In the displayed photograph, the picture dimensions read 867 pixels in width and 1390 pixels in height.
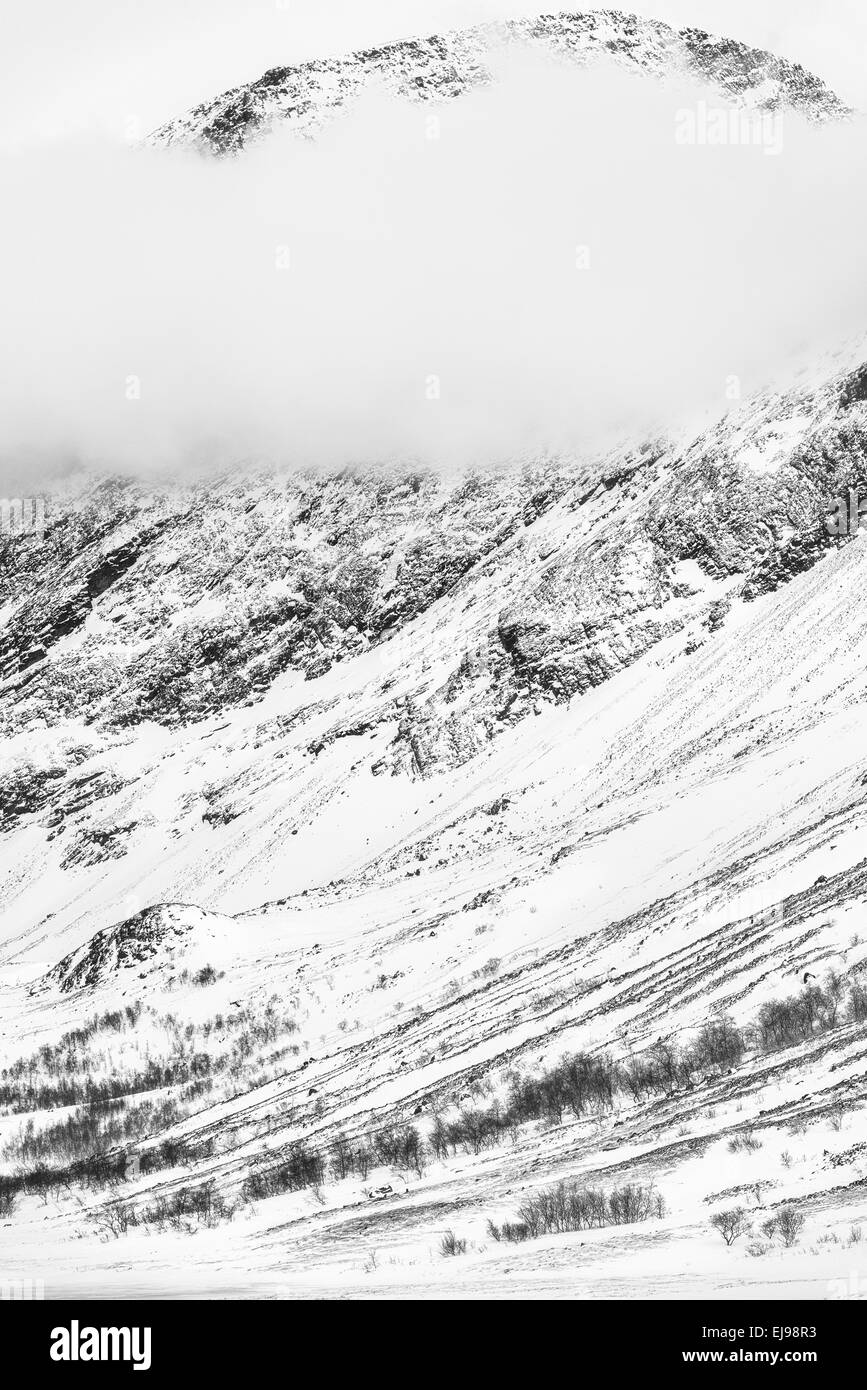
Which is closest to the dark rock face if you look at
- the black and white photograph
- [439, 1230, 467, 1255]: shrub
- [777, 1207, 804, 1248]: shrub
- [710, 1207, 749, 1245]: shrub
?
the black and white photograph

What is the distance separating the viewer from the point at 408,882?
92.3 meters

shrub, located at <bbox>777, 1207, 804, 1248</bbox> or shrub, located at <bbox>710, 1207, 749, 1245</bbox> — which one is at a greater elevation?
shrub, located at <bbox>777, 1207, 804, 1248</bbox>

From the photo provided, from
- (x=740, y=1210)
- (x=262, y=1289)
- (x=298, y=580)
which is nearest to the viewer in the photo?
(x=262, y=1289)

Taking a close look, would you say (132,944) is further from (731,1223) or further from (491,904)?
(731,1223)

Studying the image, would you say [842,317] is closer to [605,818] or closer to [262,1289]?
[605,818]

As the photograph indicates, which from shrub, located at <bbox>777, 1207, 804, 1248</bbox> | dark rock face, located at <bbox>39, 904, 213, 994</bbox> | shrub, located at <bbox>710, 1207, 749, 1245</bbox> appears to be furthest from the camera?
dark rock face, located at <bbox>39, 904, 213, 994</bbox>

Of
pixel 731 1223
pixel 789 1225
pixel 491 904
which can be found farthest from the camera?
pixel 491 904

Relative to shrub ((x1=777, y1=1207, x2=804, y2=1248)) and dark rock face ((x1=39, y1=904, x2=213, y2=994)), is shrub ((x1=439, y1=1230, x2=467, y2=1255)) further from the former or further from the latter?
dark rock face ((x1=39, y1=904, x2=213, y2=994))

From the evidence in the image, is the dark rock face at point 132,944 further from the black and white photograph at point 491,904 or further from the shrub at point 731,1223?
the shrub at point 731,1223

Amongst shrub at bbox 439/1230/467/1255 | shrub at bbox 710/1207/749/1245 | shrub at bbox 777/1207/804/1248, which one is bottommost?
shrub at bbox 439/1230/467/1255

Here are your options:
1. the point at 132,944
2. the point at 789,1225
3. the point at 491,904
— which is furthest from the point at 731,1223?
the point at 132,944

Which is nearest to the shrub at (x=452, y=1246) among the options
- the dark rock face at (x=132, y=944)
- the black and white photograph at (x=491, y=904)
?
the black and white photograph at (x=491, y=904)

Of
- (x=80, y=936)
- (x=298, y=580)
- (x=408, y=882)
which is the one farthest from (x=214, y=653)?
(x=408, y=882)

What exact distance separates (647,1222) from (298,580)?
173455mm
